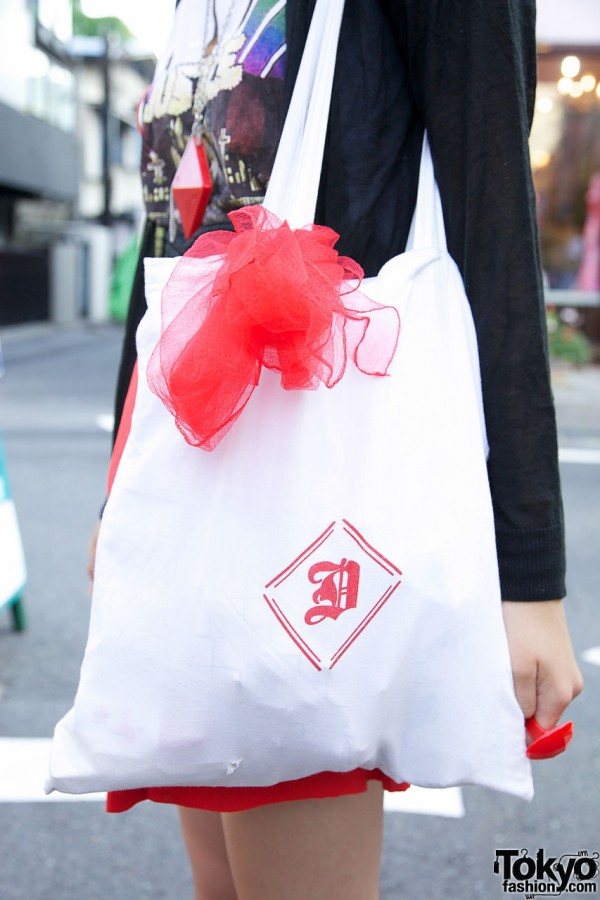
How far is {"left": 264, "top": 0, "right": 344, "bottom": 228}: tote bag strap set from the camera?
849mm

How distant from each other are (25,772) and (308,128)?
6.71ft

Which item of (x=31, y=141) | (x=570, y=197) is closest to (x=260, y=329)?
(x=570, y=197)

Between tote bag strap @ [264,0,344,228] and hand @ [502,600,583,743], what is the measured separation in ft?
1.34

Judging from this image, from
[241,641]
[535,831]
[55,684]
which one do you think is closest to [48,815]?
[55,684]

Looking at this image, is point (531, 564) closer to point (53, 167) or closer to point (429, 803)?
point (429, 803)

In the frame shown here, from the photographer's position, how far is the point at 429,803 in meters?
2.29

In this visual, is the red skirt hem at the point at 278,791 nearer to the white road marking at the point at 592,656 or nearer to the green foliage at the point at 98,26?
the white road marking at the point at 592,656

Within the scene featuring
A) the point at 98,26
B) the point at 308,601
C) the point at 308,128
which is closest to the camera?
the point at 308,601

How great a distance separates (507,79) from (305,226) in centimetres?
22

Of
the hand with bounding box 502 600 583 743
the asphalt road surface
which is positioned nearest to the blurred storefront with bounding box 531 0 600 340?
the asphalt road surface

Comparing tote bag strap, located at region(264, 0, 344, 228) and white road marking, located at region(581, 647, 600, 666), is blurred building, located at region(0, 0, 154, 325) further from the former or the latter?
tote bag strap, located at region(264, 0, 344, 228)

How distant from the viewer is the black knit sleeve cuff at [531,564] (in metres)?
0.82

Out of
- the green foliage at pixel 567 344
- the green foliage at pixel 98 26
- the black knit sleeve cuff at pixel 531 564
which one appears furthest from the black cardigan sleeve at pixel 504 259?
the green foliage at pixel 98 26

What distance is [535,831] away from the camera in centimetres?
219
